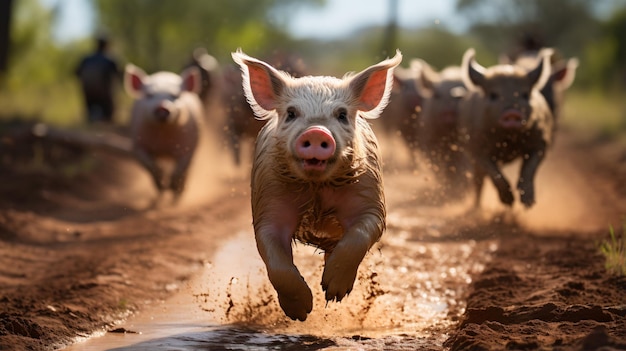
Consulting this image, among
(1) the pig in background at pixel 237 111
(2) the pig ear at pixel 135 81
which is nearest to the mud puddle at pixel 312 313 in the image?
(2) the pig ear at pixel 135 81

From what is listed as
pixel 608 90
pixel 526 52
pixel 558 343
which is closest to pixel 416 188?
pixel 526 52

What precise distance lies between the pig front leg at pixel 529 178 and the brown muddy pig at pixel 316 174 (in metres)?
4.02

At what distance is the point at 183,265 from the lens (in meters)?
9.12

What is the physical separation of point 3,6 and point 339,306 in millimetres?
15052

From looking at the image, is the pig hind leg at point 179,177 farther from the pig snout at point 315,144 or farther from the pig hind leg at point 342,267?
the pig snout at point 315,144

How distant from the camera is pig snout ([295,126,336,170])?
580 centimetres

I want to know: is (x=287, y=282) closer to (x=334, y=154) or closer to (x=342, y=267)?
(x=342, y=267)

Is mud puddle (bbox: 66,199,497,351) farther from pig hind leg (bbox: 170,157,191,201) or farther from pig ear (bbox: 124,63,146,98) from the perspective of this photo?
pig ear (bbox: 124,63,146,98)

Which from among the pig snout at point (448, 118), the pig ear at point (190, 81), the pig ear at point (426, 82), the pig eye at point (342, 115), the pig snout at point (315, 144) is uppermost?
the pig ear at point (190, 81)

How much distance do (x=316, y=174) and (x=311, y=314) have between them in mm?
1417

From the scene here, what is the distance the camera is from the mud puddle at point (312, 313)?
636cm

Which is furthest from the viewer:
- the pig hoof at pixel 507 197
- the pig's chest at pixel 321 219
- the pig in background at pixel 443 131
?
the pig in background at pixel 443 131

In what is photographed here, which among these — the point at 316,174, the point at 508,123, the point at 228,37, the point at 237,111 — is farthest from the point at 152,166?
the point at 228,37

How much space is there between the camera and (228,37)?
47.8 meters
